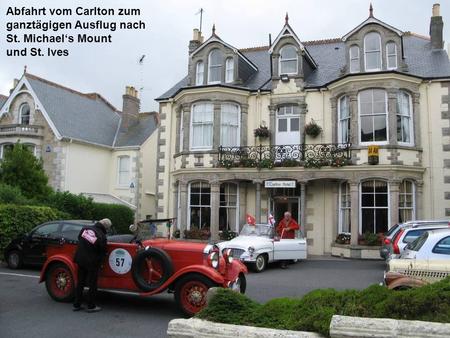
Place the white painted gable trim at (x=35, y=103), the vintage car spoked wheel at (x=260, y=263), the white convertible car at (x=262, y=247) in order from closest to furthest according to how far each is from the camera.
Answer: the white convertible car at (x=262, y=247) → the vintage car spoked wheel at (x=260, y=263) → the white painted gable trim at (x=35, y=103)

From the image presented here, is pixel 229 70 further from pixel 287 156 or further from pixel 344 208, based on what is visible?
pixel 344 208

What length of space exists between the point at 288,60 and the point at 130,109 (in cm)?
1423

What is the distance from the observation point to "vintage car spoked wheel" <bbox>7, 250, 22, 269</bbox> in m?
14.7

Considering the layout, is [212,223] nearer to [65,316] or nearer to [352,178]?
[352,178]

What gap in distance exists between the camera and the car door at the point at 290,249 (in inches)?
607

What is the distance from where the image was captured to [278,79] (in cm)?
2145

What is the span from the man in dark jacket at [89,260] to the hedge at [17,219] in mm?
8595

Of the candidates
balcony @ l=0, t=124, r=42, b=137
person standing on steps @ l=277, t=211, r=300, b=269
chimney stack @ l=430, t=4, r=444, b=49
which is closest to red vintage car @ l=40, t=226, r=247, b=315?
person standing on steps @ l=277, t=211, r=300, b=269

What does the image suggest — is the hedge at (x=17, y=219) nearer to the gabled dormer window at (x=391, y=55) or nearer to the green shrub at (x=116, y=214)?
the green shrub at (x=116, y=214)

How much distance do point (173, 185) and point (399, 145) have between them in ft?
33.3

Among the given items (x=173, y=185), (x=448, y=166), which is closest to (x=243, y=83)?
(x=173, y=185)

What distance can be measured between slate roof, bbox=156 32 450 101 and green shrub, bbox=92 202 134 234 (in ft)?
20.7

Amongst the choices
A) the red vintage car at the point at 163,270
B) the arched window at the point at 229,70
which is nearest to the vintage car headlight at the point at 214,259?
the red vintage car at the point at 163,270

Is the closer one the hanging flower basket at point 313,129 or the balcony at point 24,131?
the hanging flower basket at point 313,129
